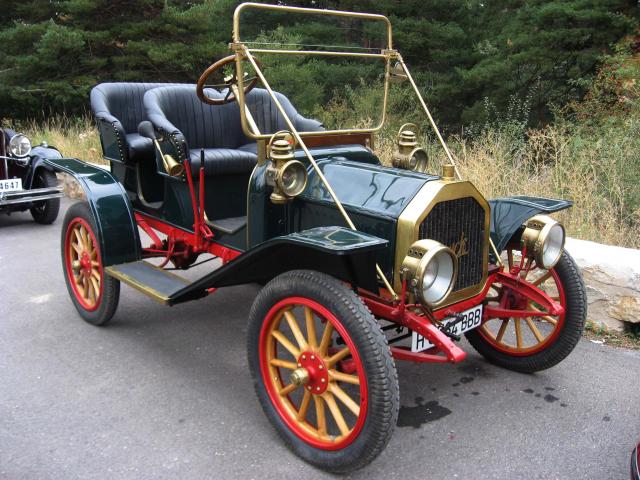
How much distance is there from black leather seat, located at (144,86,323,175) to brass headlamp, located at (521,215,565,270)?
150cm

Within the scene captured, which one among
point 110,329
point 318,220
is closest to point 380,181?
point 318,220

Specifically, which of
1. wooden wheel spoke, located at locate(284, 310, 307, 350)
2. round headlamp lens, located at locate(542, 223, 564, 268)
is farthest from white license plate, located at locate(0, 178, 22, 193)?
round headlamp lens, located at locate(542, 223, 564, 268)

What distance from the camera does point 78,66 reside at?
14.0 meters

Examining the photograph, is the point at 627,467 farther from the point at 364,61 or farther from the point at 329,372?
the point at 364,61

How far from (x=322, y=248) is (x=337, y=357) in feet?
1.59

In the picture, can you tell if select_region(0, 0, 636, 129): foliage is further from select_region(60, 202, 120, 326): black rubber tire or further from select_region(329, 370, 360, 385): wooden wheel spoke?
select_region(329, 370, 360, 385): wooden wheel spoke

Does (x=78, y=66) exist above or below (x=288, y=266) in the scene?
above

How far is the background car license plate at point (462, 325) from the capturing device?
259cm

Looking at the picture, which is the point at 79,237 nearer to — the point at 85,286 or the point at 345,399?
the point at 85,286

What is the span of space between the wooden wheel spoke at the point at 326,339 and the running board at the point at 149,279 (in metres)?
1.05

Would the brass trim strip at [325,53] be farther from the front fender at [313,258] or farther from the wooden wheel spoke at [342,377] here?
the wooden wheel spoke at [342,377]

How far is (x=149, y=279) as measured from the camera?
11.1 ft

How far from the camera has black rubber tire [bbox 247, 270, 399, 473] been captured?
218cm

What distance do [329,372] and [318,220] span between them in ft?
2.67
